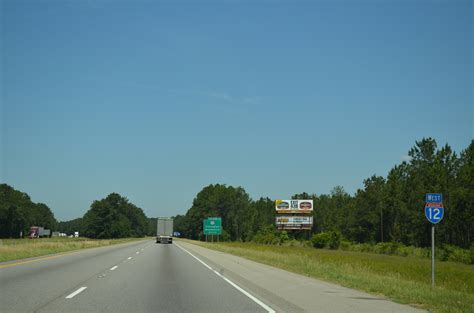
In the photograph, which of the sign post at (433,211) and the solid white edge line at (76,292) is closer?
the solid white edge line at (76,292)

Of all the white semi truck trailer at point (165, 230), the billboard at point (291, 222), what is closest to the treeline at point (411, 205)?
the billboard at point (291, 222)

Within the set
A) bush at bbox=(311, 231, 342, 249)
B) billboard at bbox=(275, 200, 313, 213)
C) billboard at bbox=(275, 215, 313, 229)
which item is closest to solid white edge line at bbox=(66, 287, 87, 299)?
bush at bbox=(311, 231, 342, 249)

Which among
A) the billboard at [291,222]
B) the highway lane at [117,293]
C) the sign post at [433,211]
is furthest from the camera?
the billboard at [291,222]

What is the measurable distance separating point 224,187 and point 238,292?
162m

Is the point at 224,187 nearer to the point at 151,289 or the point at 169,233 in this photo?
the point at 169,233

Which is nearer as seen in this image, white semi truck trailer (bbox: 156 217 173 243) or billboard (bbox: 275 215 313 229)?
white semi truck trailer (bbox: 156 217 173 243)

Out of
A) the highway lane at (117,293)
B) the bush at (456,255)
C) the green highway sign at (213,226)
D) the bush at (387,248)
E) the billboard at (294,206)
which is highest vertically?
the billboard at (294,206)

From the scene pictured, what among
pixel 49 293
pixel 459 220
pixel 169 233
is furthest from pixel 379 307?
pixel 169 233

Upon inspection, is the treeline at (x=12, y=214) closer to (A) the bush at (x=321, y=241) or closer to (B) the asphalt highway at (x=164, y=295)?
(A) the bush at (x=321, y=241)

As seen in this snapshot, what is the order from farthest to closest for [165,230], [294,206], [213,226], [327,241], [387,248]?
[294,206] → [327,241] → [213,226] → [165,230] → [387,248]

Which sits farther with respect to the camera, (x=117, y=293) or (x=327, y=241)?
(x=327, y=241)

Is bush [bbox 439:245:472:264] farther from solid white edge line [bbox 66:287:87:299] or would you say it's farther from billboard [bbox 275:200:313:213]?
solid white edge line [bbox 66:287:87:299]

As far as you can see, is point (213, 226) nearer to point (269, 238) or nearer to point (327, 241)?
point (327, 241)

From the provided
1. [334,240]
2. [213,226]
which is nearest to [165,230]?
[213,226]
